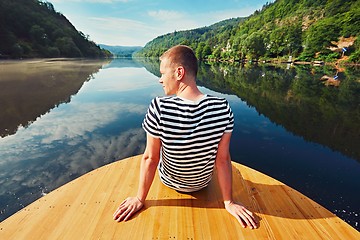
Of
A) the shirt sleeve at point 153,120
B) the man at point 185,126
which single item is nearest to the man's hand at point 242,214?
the man at point 185,126

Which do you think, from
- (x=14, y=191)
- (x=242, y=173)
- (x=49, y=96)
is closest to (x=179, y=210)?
(x=242, y=173)

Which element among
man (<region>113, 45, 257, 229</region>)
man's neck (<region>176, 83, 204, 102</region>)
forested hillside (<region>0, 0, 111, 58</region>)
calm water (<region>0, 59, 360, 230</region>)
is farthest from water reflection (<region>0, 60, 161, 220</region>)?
forested hillside (<region>0, 0, 111, 58</region>)

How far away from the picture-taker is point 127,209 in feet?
7.07

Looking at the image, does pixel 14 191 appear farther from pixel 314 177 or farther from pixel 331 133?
pixel 331 133

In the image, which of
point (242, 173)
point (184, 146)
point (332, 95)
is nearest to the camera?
point (184, 146)

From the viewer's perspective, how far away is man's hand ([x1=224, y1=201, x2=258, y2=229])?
2.04 m

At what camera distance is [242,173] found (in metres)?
3.21

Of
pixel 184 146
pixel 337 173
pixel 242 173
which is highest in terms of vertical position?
pixel 184 146

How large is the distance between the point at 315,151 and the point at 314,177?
5.66 feet

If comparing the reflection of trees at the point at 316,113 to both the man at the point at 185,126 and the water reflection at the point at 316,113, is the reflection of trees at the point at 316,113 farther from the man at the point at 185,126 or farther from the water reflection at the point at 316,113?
the man at the point at 185,126

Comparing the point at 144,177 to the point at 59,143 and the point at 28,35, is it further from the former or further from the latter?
the point at 28,35

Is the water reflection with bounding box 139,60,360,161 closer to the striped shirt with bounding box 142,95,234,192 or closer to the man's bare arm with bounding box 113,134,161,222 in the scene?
the striped shirt with bounding box 142,95,234,192

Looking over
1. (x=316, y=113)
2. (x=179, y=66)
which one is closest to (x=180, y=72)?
(x=179, y=66)

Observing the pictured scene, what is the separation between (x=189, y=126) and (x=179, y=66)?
20.9 inches
